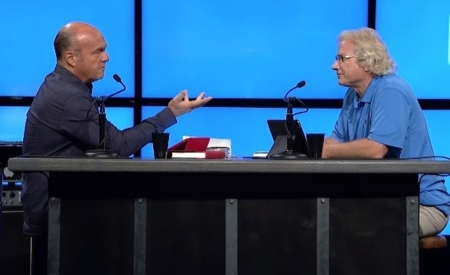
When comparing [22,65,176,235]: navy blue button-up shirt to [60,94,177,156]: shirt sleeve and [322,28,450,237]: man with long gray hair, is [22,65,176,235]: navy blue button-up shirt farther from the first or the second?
[322,28,450,237]: man with long gray hair

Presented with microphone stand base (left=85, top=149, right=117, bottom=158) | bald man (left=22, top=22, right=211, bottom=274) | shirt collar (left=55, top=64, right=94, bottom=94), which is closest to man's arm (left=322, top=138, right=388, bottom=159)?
bald man (left=22, top=22, right=211, bottom=274)

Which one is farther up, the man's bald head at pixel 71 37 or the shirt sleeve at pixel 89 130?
the man's bald head at pixel 71 37

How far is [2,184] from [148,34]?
4.03ft

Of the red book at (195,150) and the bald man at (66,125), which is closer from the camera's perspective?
the red book at (195,150)

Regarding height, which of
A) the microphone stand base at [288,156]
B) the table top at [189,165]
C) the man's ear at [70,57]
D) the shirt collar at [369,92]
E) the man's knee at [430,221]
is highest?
the man's ear at [70,57]

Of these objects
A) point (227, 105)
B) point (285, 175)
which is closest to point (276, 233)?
point (285, 175)

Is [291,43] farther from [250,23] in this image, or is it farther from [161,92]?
[161,92]

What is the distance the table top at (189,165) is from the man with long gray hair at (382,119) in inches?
23.3

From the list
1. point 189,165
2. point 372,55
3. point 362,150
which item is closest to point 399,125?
point 362,150

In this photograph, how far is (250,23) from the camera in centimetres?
517

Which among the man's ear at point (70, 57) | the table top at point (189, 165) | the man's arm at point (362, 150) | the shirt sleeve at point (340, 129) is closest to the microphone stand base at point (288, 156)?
the table top at point (189, 165)

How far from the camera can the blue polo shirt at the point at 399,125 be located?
3736 mm

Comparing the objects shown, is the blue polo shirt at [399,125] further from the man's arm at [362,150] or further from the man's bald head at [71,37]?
the man's bald head at [71,37]

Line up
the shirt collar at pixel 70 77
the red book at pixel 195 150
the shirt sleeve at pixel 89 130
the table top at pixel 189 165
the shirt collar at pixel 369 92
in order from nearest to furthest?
the table top at pixel 189 165 → the red book at pixel 195 150 → the shirt sleeve at pixel 89 130 → the shirt collar at pixel 70 77 → the shirt collar at pixel 369 92
